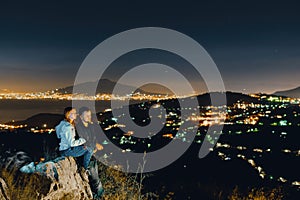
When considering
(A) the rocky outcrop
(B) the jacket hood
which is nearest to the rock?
(A) the rocky outcrop

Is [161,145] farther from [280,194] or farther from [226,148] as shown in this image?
[280,194]

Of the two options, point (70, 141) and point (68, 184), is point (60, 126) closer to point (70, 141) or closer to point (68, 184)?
point (70, 141)

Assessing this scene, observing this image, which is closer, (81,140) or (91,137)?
(81,140)

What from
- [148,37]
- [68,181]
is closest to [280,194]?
[68,181]

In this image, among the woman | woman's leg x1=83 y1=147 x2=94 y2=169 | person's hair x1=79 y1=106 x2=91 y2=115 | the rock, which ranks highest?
person's hair x1=79 y1=106 x2=91 y2=115

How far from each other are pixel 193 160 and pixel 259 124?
36.8 metres

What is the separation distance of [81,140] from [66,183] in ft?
3.02

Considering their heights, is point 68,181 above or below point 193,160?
above

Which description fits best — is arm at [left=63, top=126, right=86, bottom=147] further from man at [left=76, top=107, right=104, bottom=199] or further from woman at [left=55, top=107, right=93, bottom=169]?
man at [left=76, top=107, right=104, bottom=199]

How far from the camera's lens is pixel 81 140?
6.50 meters

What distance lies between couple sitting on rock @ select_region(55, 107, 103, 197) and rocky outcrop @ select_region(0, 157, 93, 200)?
0.36 meters

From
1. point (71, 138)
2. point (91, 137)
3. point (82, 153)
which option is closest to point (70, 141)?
point (71, 138)

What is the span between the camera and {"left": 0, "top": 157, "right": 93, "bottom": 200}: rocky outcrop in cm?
559

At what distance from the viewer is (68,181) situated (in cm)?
582
